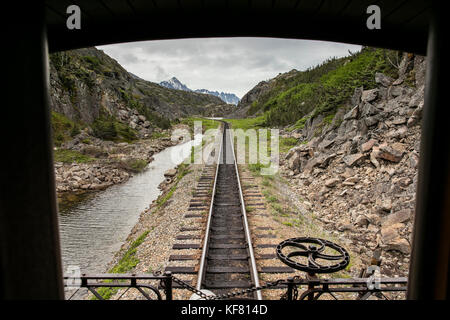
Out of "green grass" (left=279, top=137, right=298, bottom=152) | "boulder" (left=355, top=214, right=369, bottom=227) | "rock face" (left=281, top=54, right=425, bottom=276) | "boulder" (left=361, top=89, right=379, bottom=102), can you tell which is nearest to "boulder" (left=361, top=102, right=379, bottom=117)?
"rock face" (left=281, top=54, right=425, bottom=276)

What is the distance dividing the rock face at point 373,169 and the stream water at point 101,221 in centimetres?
687

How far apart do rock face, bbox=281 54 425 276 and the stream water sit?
6.87 metres

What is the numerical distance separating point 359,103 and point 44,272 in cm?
1219

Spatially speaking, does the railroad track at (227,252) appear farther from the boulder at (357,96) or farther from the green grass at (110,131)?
the green grass at (110,131)

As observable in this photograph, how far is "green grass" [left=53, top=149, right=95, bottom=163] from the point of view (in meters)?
22.3

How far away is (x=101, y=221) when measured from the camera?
1152cm

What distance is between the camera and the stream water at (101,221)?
27.9 ft

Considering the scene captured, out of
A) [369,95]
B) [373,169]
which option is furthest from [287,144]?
[373,169]

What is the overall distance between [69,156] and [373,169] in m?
23.4

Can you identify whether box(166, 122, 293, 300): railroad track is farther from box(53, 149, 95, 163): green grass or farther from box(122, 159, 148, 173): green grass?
box(53, 149, 95, 163): green grass

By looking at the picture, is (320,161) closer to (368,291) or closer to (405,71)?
(405,71)

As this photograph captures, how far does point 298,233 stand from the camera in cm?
705

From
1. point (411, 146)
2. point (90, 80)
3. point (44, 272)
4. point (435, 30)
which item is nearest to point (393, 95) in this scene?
point (411, 146)

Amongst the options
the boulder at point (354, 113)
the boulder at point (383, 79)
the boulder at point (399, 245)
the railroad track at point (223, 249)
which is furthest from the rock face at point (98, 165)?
the boulder at point (383, 79)
